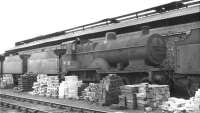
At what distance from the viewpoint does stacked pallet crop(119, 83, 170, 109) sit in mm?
10719

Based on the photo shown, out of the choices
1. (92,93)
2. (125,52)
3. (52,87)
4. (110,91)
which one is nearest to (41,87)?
(52,87)

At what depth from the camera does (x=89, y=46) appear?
57.6 ft

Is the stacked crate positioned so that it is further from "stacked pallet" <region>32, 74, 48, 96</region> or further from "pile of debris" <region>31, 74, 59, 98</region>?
"stacked pallet" <region>32, 74, 48, 96</region>

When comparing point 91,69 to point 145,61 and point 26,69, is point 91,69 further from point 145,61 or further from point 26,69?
point 26,69

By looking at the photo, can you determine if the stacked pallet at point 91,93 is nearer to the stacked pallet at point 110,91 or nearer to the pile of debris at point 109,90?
the pile of debris at point 109,90

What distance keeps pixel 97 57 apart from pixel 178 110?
7.91 metres

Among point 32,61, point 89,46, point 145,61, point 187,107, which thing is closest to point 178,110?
point 187,107

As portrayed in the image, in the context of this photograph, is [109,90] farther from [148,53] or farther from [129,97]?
[148,53]

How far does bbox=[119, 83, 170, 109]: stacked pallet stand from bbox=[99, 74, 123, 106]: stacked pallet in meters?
0.89

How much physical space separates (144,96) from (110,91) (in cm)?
191

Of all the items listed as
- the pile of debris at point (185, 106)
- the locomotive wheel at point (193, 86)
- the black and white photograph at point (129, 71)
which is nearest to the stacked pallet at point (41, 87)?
the black and white photograph at point (129, 71)

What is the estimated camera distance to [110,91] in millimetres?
12117

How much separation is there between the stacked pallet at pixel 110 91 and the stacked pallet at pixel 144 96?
887 mm

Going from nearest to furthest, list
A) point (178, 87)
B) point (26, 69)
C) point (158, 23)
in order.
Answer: point (178, 87)
point (158, 23)
point (26, 69)
